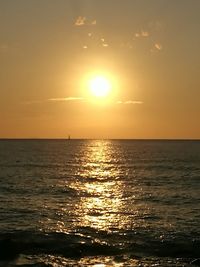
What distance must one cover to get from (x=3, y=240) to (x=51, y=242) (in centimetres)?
323

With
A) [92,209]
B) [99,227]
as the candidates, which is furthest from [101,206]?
[99,227]

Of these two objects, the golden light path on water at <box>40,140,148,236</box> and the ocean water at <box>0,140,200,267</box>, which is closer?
the ocean water at <box>0,140,200,267</box>

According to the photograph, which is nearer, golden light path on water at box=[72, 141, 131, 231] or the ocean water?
the ocean water

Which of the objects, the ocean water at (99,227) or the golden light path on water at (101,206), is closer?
the ocean water at (99,227)

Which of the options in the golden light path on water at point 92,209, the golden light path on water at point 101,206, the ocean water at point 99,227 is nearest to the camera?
the ocean water at point 99,227

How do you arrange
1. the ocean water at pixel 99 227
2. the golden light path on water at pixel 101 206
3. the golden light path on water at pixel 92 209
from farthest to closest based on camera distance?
the golden light path on water at pixel 101 206 < the golden light path on water at pixel 92 209 < the ocean water at pixel 99 227

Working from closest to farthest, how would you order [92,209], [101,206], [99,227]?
[99,227] < [92,209] < [101,206]

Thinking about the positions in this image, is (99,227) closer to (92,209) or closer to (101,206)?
(92,209)

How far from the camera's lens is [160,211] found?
43844mm

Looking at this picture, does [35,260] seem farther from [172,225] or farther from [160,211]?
[160,211]

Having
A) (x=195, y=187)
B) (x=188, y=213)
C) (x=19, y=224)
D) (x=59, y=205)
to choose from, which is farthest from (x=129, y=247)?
(x=195, y=187)

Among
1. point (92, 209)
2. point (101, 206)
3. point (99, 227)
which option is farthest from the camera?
point (101, 206)

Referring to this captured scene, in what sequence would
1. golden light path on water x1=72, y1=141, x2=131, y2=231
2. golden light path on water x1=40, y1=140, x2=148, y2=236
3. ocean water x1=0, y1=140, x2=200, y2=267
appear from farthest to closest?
golden light path on water x1=72, y1=141, x2=131, y2=231, golden light path on water x1=40, y1=140, x2=148, y2=236, ocean water x1=0, y1=140, x2=200, y2=267

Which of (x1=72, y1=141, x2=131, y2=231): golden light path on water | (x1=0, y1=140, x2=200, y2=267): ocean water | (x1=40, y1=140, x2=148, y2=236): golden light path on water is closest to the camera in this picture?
(x1=0, y1=140, x2=200, y2=267): ocean water
